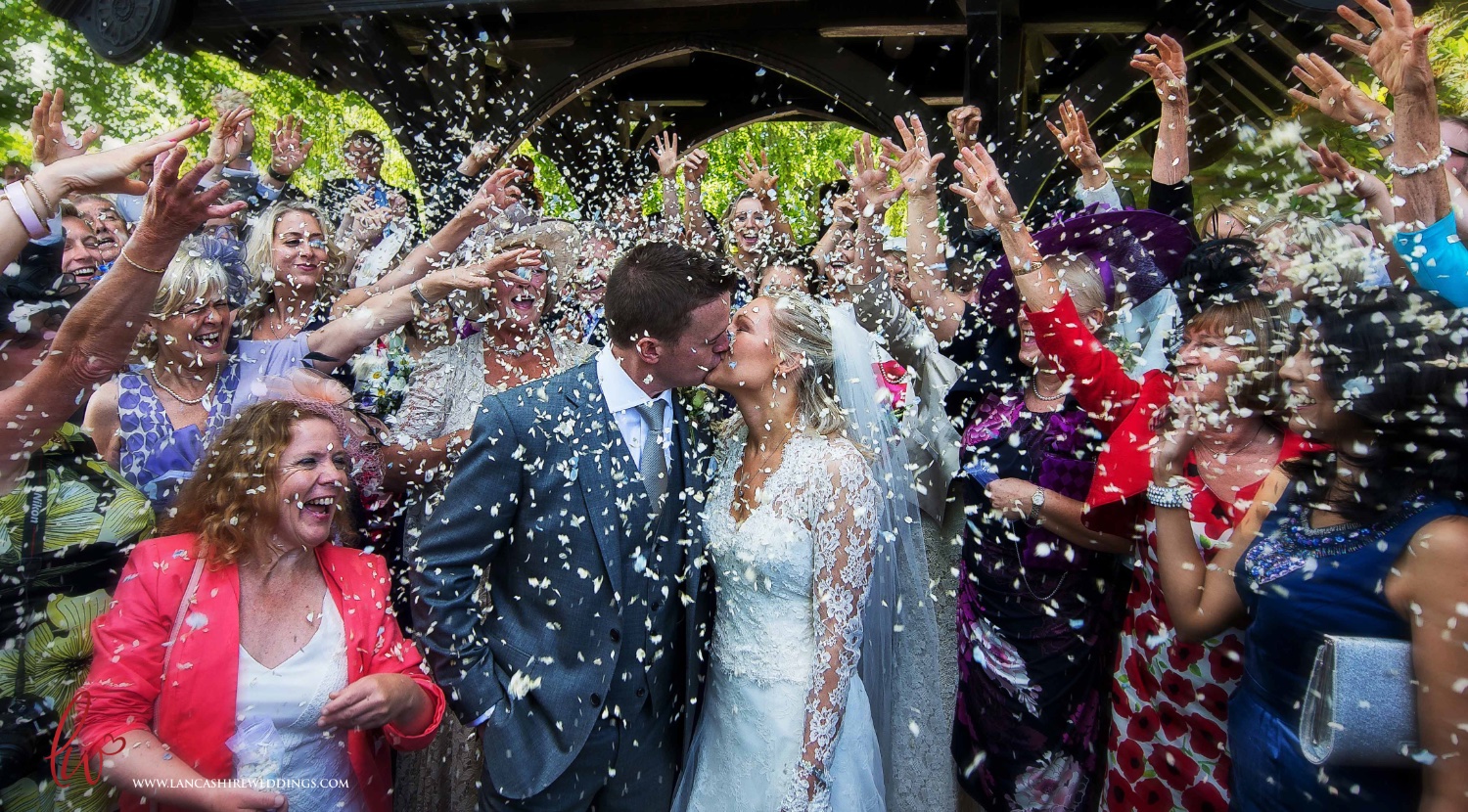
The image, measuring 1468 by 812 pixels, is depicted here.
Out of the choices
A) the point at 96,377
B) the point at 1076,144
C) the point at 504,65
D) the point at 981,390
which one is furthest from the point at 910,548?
the point at 504,65

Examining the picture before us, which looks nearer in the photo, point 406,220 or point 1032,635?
point 1032,635

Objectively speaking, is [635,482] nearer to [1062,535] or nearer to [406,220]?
[1062,535]

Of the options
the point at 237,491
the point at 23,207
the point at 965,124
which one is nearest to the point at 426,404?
the point at 237,491

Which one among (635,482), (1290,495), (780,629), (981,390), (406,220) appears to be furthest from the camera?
(406,220)

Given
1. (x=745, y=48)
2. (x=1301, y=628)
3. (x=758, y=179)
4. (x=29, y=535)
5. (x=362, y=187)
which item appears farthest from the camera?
(x=745, y=48)

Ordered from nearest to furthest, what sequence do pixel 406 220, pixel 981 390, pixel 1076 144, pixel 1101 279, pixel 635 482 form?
pixel 635 482
pixel 1101 279
pixel 981 390
pixel 1076 144
pixel 406 220

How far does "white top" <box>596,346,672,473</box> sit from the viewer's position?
2.51 meters

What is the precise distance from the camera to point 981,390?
312cm

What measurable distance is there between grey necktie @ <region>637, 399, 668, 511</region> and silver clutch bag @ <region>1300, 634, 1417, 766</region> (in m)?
1.57

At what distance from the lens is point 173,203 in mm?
2137

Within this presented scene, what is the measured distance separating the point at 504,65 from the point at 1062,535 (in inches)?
273

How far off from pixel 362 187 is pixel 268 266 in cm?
181

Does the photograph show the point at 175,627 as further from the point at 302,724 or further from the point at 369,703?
the point at 369,703

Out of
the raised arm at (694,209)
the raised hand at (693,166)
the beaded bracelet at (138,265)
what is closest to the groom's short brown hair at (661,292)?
the beaded bracelet at (138,265)
